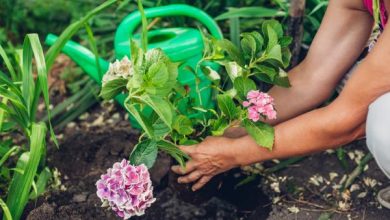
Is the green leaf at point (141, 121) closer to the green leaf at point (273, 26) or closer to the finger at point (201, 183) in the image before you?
the finger at point (201, 183)

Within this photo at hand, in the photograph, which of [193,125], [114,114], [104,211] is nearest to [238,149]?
[193,125]

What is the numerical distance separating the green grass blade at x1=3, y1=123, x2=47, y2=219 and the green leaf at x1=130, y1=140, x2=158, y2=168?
31cm

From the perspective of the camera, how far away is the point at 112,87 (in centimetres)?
178

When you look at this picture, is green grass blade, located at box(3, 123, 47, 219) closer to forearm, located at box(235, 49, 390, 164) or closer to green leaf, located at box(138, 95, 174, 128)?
green leaf, located at box(138, 95, 174, 128)

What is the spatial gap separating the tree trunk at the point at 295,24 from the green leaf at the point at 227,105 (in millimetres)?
603

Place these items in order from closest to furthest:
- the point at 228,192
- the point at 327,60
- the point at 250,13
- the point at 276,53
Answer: the point at 276,53
the point at 327,60
the point at 228,192
the point at 250,13

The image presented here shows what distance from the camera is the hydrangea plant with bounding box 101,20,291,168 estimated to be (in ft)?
5.53

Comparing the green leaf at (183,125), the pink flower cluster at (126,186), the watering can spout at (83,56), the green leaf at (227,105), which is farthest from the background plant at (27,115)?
the green leaf at (227,105)

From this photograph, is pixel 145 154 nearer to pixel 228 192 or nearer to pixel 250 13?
pixel 228 192

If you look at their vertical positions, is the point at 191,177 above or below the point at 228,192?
above

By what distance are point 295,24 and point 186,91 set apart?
615 mm

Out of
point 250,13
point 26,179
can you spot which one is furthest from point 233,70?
point 250,13

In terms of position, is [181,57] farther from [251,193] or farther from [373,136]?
[373,136]

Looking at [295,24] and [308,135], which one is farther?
[295,24]
